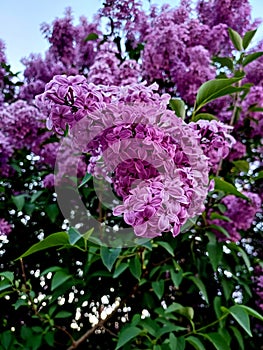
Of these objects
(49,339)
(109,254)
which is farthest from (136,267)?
(49,339)

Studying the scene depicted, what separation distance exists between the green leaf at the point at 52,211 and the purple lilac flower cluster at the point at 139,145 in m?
0.95

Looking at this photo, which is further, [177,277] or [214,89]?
[177,277]

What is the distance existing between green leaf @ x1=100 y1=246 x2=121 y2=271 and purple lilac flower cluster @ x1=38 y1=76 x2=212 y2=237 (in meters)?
0.49

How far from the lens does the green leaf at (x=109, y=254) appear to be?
1096mm

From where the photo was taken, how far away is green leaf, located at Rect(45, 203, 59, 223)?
1.56m

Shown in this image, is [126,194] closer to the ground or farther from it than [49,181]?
farther from it

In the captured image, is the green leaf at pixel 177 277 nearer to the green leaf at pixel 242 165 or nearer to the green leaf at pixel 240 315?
the green leaf at pixel 240 315

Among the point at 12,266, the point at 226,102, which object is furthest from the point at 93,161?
the point at 12,266

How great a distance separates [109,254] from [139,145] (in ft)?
1.97

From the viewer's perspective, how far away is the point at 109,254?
1.13 meters

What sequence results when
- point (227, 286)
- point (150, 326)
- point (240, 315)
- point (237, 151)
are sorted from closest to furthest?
point (240, 315) → point (150, 326) → point (227, 286) → point (237, 151)

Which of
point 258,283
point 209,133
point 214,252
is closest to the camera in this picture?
point 209,133

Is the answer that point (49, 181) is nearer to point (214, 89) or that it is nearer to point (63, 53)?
point (63, 53)

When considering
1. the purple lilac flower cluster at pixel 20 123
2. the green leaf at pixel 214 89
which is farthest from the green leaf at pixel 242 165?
the green leaf at pixel 214 89
